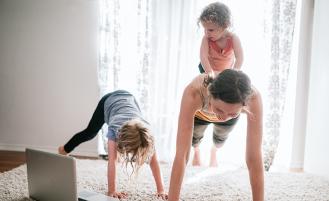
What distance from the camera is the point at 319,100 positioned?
2861 millimetres

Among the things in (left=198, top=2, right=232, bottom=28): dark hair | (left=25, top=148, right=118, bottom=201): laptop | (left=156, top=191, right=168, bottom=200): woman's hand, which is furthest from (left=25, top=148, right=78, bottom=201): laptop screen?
(left=198, top=2, right=232, bottom=28): dark hair

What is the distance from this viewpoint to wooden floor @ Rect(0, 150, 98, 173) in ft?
9.50

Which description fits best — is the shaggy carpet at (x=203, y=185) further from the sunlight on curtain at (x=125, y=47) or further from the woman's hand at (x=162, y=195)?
the sunlight on curtain at (x=125, y=47)

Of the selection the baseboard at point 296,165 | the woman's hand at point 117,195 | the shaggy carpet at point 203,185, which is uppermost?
the woman's hand at point 117,195

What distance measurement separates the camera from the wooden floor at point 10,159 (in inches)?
114

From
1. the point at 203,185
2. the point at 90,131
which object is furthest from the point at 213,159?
the point at 90,131

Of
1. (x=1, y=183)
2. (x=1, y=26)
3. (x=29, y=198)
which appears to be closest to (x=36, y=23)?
(x=1, y=26)

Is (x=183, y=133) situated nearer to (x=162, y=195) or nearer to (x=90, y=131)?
(x=162, y=195)

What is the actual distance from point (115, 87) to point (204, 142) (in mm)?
1093

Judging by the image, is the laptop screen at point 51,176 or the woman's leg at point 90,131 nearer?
the laptop screen at point 51,176

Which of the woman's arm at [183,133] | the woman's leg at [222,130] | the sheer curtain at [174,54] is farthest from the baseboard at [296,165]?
the woman's arm at [183,133]

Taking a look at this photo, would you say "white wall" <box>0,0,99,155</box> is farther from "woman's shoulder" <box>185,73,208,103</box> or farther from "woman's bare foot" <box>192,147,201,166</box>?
"woman's shoulder" <box>185,73,208,103</box>

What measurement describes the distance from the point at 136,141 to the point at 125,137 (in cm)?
7

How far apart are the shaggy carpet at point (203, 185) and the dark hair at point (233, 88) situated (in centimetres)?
108
